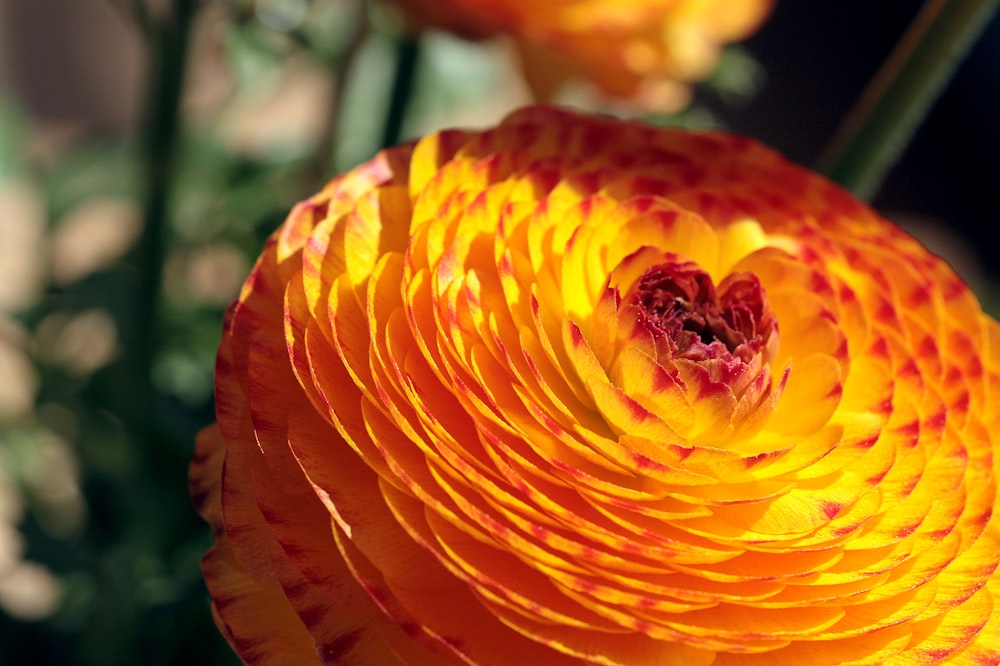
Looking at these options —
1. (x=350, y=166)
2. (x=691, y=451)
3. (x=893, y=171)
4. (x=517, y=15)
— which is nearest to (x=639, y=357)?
(x=691, y=451)

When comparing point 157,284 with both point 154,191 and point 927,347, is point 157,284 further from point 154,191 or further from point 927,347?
point 927,347

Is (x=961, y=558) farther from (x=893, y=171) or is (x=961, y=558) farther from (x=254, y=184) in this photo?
(x=893, y=171)

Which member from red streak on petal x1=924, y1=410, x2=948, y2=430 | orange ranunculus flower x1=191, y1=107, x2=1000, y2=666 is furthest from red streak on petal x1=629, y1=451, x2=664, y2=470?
red streak on petal x1=924, y1=410, x2=948, y2=430

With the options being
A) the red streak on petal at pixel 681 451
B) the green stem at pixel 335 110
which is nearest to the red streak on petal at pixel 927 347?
the red streak on petal at pixel 681 451

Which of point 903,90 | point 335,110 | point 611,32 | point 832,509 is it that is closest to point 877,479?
point 832,509

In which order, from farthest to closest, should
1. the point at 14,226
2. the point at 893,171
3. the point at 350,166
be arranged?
1. the point at 893,171
2. the point at 14,226
3. the point at 350,166

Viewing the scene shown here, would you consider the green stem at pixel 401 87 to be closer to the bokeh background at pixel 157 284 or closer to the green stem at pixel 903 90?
the bokeh background at pixel 157 284
